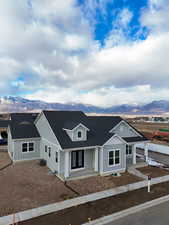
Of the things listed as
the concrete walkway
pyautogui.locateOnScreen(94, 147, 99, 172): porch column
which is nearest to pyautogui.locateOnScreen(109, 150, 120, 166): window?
pyautogui.locateOnScreen(94, 147, 99, 172): porch column

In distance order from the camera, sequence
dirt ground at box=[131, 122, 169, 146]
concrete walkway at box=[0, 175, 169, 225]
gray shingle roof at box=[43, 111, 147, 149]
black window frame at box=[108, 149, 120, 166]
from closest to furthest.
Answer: concrete walkway at box=[0, 175, 169, 225]
gray shingle roof at box=[43, 111, 147, 149]
black window frame at box=[108, 149, 120, 166]
dirt ground at box=[131, 122, 169, 146]

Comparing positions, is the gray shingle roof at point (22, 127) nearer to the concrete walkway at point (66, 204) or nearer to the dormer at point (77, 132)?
the dormer at point (77, 132)

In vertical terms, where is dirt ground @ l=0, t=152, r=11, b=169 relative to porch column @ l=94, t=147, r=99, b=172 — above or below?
below

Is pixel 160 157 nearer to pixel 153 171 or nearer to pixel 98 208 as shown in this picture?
pixel 153 171

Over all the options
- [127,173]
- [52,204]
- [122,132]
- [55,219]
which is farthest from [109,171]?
[55,219]

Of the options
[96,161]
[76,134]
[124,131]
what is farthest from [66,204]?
[124,131]

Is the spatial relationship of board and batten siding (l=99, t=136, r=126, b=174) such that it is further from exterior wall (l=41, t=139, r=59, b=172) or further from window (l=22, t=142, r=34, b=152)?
window (l=22, t=142, r=34, b=152)
